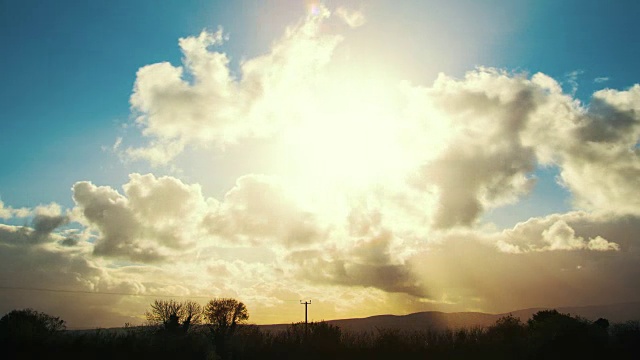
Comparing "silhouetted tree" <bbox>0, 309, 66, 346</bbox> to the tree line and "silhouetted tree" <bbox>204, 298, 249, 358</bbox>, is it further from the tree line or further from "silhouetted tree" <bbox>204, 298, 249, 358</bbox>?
"silhouetted tree" <bbox>204, 298, 249, 358</bbox>

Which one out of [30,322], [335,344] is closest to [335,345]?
[335,344]

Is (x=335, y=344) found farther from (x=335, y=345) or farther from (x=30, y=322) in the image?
A: (x=30, y=322)

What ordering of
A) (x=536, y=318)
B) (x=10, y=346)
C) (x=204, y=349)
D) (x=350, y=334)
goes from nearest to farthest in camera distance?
(x=10, y=346)
(x=204, y=349)
(x=350, y=334)
(x=536, y=318)

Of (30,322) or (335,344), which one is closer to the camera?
(335,344)

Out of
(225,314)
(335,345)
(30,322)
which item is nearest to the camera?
(335,345)

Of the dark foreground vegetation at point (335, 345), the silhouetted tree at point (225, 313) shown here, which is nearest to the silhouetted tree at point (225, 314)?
the silhouetted tree at point (225, 313)

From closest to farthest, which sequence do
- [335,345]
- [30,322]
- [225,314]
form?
[335,345]
[30,322]
[225,314]

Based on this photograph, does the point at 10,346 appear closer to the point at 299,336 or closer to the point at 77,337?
the point at 77,337

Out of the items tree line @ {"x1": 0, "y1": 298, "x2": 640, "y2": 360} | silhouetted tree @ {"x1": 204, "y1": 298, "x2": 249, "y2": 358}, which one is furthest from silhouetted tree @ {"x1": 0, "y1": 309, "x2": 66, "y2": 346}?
silhouetted tree @ {"x1": 204, "y1": 298, "x2": 249, "y2": 358}

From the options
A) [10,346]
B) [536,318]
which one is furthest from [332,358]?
[536,318]

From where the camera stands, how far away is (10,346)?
111ft

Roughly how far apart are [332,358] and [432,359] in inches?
389

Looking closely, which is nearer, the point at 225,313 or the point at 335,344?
the point at 335,344

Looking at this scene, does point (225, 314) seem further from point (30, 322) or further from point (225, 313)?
point (30, 322)
